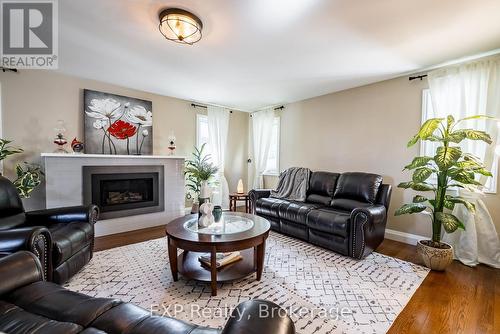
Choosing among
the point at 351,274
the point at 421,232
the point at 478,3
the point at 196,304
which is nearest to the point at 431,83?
the point at 478,3

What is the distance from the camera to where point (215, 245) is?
73.4 inches

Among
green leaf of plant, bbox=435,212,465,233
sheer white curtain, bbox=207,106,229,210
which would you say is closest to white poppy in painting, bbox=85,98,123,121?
sheer white curtain, bbox=207,106,229,210

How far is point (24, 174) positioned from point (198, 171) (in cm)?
249

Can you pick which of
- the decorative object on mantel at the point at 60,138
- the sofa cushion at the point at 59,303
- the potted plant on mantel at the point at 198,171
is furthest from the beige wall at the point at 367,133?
the decorative object on mantel at the point at 60,138

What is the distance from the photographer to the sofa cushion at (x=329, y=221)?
2.61 meters

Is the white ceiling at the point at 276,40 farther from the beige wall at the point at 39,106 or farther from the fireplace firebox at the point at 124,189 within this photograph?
the fireplace firebox at the point at 124,189

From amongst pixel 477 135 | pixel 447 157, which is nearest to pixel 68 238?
pixel 447 157

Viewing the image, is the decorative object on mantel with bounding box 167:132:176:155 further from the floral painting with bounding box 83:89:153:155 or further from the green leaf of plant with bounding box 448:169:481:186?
the green leaf of plant with bounding box 448:169:481:186

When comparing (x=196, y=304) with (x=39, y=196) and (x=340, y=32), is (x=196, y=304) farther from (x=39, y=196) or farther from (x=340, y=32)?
(x=39, y=196)

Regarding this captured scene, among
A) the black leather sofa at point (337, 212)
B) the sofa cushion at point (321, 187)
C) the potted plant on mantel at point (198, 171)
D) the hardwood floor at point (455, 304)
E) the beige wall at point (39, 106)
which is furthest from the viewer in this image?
the potted plant on mantel at point (198, 171)

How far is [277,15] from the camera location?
1.91 meters

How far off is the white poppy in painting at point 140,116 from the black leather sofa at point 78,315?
10.1 feet

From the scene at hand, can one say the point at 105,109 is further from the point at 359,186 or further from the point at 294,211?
the point at 359,186

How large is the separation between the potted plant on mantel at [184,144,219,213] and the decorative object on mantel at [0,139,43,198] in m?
2.12
